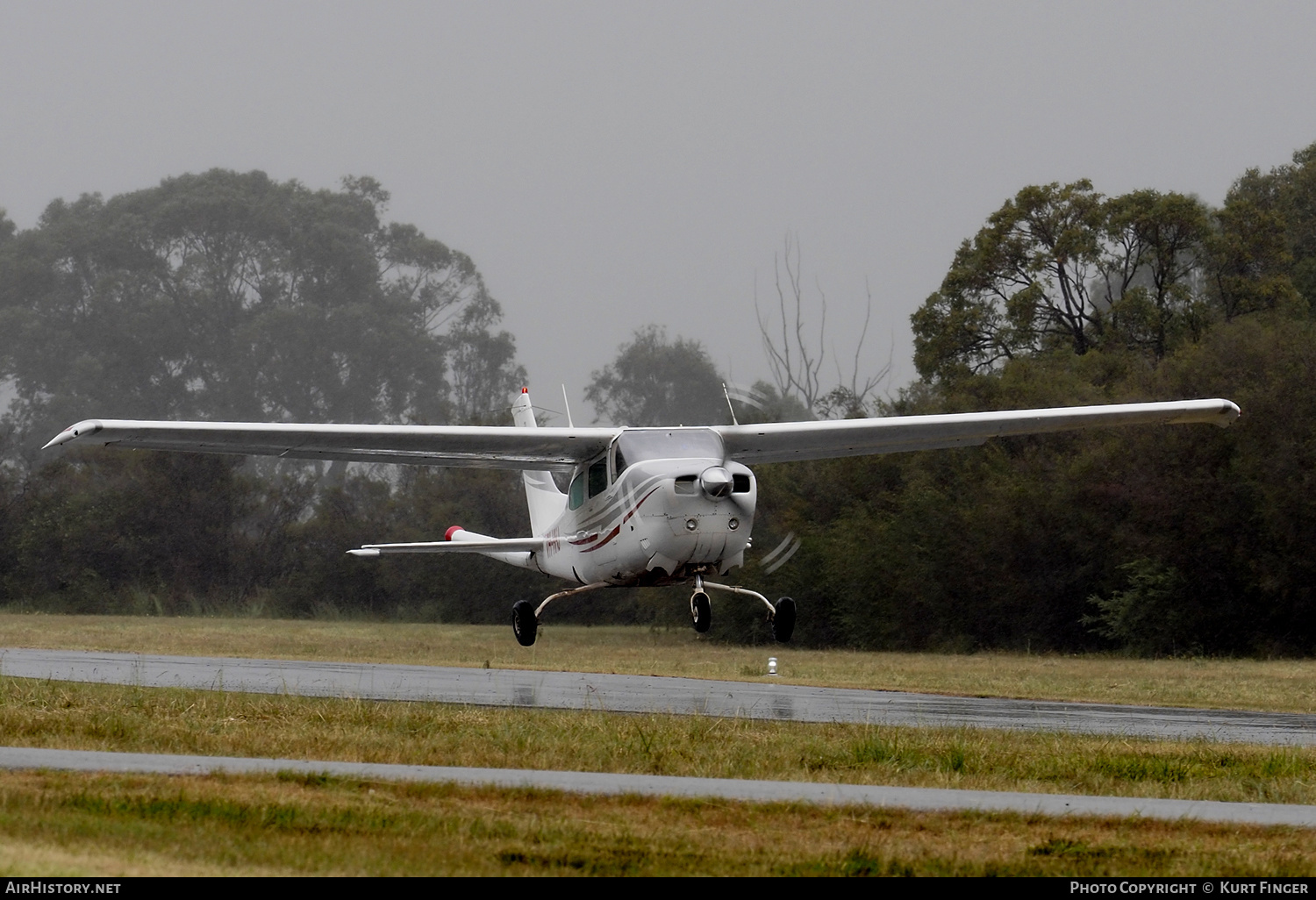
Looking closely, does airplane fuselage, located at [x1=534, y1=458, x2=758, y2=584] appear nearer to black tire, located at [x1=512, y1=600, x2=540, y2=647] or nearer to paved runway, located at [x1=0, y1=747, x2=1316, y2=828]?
black tire, located at [x1=512, y1=600, x2=540, y2=647]

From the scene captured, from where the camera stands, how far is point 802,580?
4800 cm

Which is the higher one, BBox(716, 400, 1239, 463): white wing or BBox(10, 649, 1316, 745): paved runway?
BBox(716, 400, 1239, 463): white wing

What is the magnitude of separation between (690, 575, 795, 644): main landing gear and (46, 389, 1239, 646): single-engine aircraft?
3 centimetres

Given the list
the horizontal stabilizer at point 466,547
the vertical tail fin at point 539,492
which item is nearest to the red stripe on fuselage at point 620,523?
the horizontal stabilizer at point 466,547

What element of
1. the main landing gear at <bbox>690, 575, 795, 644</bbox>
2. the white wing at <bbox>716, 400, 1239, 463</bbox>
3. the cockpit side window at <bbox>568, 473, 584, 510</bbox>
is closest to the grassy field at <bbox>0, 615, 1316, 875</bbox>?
the main landing gear at <bbox>690, 575, 795, 644</bbox>

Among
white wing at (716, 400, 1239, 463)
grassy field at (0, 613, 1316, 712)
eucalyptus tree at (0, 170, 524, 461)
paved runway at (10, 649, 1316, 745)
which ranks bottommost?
grassy field at (0, 613, 1316, 712)

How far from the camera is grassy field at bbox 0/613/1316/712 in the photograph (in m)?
25.2

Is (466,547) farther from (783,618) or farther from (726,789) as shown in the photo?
(726,789)

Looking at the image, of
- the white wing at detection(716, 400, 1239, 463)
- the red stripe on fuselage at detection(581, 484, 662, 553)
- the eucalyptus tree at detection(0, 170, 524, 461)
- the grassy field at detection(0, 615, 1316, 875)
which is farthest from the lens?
the eucalyptus tree at detection(0, 170, 524, 461)

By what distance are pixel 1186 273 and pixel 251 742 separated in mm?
45334

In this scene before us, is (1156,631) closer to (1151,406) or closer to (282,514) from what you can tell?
(1151,406)

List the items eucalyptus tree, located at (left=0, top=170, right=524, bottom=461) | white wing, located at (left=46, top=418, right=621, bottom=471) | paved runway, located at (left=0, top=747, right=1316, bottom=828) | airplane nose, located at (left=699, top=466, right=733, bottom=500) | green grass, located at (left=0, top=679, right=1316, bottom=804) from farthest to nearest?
eucalyptus tree, located at (left=0, top=170, right=524, bottom=461)
white wing, located at (left=46, top=418, right=621, bottom=471)
airplane nose, located at (left=699, top=466, right=733, bottom=500)
green grass, located at (left=0, top=679, right=1316, bottom=804)
paved runway, located at (left=0, top=747, right=1316, bottom=828)

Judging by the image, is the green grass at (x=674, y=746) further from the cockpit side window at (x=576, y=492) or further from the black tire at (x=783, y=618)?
the cockpit side window at (x=576, y=492)

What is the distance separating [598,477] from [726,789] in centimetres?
1447
